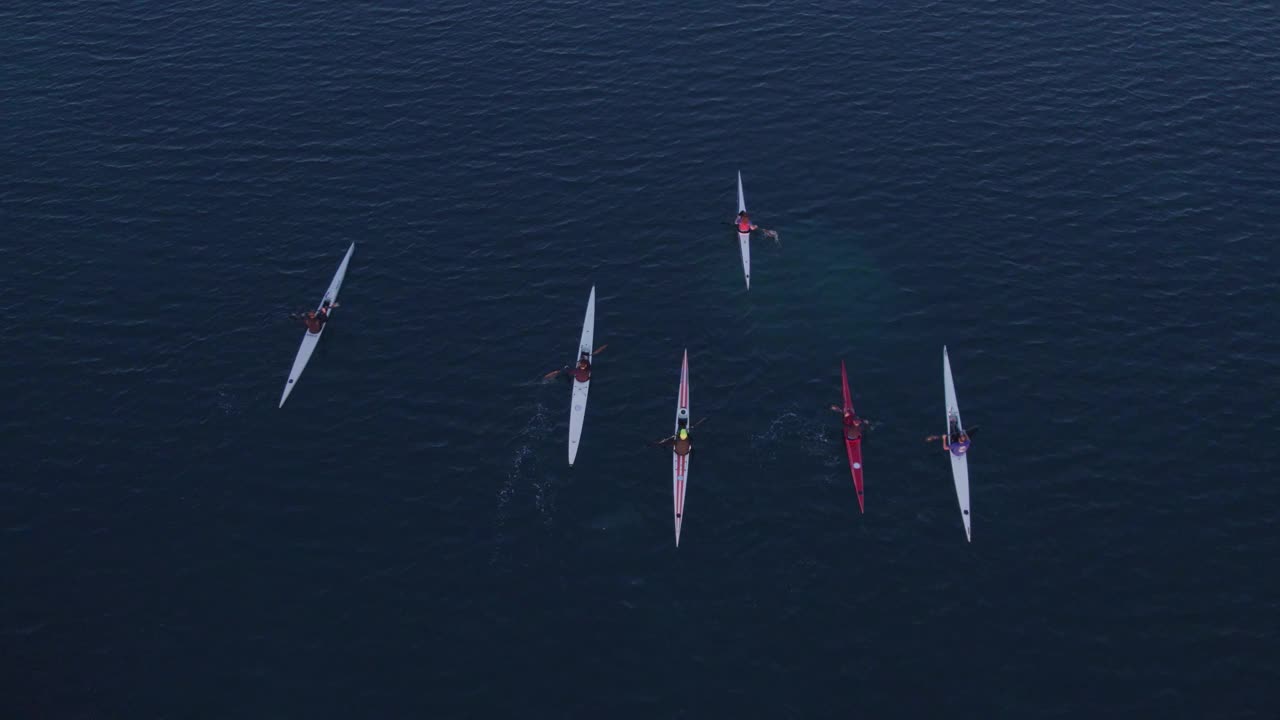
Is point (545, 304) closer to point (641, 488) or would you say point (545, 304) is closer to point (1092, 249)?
point (641, 488)

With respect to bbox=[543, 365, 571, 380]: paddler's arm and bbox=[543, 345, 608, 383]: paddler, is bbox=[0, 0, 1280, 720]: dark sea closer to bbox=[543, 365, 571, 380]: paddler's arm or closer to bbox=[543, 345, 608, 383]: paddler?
bbox=[543, 365, 571, 380]: paddler's arm

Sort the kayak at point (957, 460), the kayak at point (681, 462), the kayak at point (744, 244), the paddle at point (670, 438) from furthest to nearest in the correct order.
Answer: the kayak at point (744, 244) → the paddle at point (670, 438) → the kayak at point (681, 462) → the kayak at point (957, 460)

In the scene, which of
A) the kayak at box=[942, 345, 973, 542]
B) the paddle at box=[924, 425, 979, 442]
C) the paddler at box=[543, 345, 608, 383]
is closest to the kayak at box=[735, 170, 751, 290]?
the paddler at box=[543, 345, 608, 383]

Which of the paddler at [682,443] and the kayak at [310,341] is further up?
the kayak at [310,341]

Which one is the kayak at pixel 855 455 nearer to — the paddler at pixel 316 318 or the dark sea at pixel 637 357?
the dark sea at pixel 637 357

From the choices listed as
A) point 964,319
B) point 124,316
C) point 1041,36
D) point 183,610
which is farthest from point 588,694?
point 1041,36

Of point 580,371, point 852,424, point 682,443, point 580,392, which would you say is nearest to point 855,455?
point 852,424

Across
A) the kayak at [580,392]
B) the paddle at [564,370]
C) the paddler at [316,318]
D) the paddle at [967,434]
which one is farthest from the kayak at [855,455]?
the paddler at [316,318]
